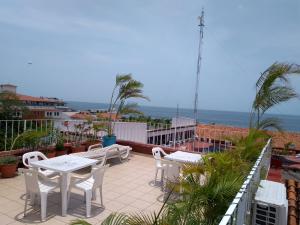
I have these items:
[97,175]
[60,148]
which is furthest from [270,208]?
[60,148]

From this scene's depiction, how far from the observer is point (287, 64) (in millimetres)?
6078

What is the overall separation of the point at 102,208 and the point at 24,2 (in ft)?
20.2

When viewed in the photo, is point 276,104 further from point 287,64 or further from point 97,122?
point 97,122

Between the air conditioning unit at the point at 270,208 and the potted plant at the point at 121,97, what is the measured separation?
5.35m

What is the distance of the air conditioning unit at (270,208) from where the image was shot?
9.45ft

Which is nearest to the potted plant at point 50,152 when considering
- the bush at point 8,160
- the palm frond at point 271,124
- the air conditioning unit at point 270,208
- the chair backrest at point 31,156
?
the bush at point 8,160

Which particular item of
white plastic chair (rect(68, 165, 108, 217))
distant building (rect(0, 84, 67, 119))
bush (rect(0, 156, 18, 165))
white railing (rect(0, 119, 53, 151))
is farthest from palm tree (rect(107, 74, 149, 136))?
distant building (rect(0, 84, 67, 119))

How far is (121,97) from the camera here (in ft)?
26.8

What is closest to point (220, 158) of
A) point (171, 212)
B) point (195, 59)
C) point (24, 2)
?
point (171, 212)

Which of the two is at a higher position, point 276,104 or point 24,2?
point 24,2

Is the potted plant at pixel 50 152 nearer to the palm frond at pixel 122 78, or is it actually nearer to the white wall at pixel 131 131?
the white wall at pixel 131 131

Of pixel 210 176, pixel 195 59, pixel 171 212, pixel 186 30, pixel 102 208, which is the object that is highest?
pixel 186 30

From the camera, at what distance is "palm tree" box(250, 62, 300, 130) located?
20.1 feet

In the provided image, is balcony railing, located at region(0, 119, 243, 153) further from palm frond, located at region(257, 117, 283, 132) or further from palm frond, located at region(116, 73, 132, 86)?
palm frond, located at region(116, 73, 132, 86)
